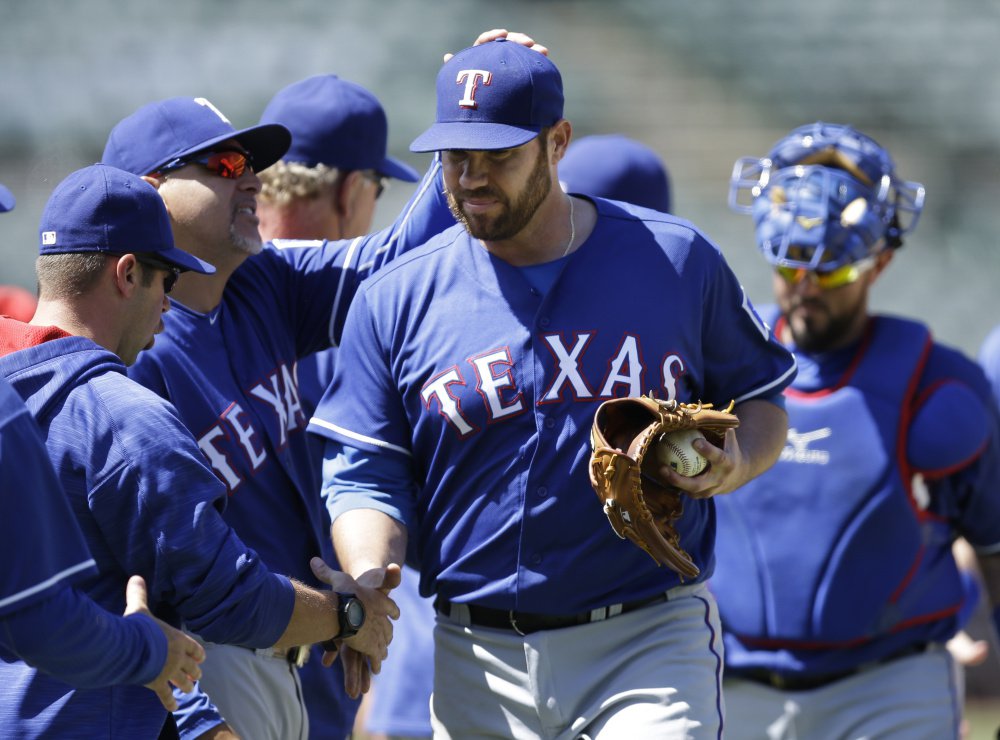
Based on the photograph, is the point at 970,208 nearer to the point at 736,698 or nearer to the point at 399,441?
the point at 736,698

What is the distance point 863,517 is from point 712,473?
134 cm

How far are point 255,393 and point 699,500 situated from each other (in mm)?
1119

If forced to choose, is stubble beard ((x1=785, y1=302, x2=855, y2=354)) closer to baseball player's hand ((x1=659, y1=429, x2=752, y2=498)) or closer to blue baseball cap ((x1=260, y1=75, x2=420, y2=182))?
blue baseball cap ((x1=260, y1=75, x2=420, y2=182))

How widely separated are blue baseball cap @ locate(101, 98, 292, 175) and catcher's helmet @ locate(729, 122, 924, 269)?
1.79 m

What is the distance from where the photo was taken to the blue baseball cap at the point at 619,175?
16.5 feet

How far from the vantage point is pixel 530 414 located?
343 centimetres

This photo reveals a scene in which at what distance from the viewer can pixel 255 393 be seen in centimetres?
364

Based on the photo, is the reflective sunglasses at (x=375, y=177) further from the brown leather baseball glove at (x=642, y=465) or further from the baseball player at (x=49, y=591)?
the baseball player at (x=49, y=591)

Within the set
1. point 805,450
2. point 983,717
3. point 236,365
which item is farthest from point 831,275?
point 983,717

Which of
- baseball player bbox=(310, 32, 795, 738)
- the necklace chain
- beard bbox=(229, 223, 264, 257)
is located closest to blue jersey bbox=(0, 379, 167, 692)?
baseball player bbox=(310, 32, 795, 738)

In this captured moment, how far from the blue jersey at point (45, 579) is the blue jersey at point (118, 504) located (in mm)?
228

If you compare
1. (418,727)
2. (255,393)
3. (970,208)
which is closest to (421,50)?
(970,208)

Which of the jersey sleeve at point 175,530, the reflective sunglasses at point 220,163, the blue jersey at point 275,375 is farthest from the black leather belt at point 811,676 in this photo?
the reflective sunglasses at point 220,163

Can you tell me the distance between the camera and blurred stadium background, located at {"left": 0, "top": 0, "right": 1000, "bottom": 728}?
10289 mm
